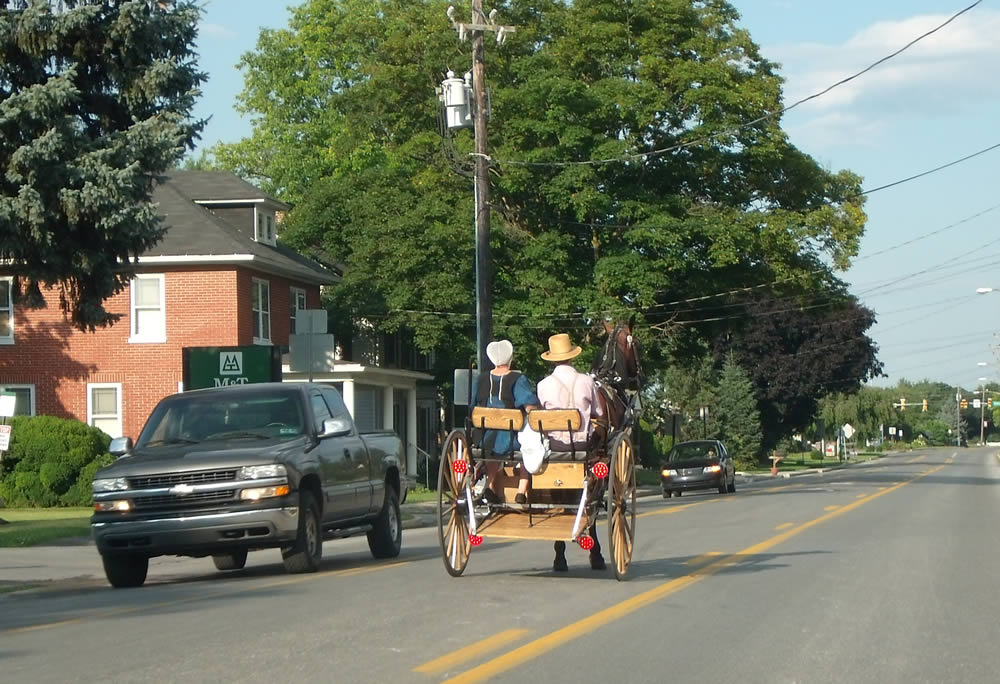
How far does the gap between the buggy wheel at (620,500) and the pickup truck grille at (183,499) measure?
3.71 metres

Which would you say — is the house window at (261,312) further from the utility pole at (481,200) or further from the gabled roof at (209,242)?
the utility pole at (481,200)

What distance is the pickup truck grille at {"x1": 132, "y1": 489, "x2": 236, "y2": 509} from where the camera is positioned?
13.7 meters

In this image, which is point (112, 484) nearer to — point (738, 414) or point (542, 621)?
point (542, 621)

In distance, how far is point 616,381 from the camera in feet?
46.6

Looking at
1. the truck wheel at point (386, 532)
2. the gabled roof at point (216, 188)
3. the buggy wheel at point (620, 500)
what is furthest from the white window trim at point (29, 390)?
the buggy wheel at point (620, 500)

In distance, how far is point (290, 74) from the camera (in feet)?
226

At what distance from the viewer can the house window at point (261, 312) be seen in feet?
139

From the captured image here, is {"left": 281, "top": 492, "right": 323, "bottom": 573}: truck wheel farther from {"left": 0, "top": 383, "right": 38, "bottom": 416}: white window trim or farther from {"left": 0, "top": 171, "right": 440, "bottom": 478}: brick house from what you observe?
{"left": 0, "top": 383, "right": 38, "bottom": 416}: white window trim

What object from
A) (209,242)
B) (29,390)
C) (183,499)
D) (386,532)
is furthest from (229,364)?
(183,499)

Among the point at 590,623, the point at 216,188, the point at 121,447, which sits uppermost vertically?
the point at 216,188

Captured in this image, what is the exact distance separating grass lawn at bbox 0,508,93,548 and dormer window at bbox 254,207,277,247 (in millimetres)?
15460

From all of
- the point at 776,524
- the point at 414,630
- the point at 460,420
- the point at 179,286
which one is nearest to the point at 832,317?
the point at 460,420

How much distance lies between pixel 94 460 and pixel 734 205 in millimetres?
20867

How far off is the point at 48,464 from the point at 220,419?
1983 centimetres
